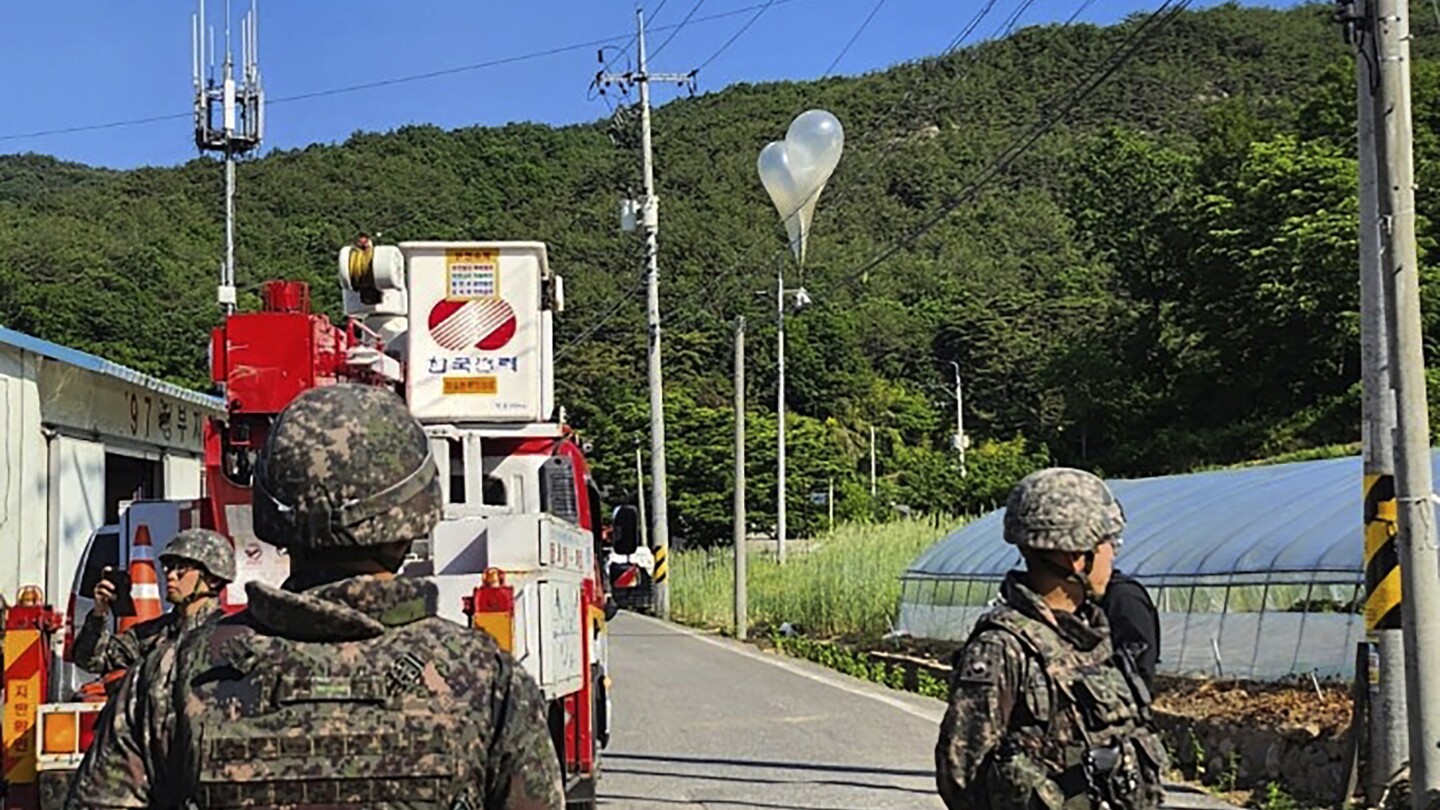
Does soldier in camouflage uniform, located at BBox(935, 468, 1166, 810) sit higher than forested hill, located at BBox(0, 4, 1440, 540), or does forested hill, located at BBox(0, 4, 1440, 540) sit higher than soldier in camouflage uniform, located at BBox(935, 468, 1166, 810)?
forested hill, located at BBox(0, 4, 1440, 540)

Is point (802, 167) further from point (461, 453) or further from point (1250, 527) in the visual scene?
point (461, 453)

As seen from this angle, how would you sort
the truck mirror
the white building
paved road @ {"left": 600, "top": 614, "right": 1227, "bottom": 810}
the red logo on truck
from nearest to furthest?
the red logo on truck → the truck mirror → paved road @ {"left": 600, "top": 614, "right": 1227, "bottom": 810} → the white building

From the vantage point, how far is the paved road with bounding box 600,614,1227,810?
42.5ft

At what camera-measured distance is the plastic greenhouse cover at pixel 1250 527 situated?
595 inches

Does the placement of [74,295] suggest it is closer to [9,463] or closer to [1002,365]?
[9,463]

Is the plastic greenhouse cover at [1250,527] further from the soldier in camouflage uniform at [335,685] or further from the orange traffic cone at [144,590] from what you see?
the soldier in camouflage uniform at [335,685]

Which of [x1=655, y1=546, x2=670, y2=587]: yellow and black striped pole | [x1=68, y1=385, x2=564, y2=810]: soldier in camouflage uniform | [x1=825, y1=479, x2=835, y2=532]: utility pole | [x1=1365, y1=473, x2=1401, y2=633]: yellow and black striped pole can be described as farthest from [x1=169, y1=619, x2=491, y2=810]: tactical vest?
[x1=825, y1=479, x2=835, y2=532]: utility pole

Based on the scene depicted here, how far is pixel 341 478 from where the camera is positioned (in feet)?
9.46

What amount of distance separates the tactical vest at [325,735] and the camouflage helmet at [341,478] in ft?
0.70

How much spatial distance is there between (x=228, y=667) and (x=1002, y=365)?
278ft

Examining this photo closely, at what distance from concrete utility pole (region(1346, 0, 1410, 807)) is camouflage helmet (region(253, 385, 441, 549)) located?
27.0ft

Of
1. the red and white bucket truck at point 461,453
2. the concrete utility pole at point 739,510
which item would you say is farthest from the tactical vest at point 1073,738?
the concrete utility pole at point 739,510

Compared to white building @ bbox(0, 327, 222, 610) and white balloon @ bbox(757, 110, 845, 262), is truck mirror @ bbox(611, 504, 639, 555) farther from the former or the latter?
white building @ bbox(0, 327, 222, 610)

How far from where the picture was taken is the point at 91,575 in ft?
41.3
